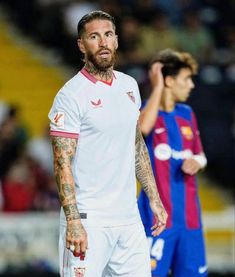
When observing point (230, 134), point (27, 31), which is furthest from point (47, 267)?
point (27, 31)

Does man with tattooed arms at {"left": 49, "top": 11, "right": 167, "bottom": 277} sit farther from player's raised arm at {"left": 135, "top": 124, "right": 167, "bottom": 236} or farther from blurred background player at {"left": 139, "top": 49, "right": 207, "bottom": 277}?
blurred background player at {"left": 139, "top": 49, "right": 207, "bottom": 277}

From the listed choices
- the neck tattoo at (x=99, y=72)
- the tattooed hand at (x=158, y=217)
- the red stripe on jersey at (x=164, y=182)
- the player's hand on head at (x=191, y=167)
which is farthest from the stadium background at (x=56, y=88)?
the neck tattoo at (x=99, y=72)

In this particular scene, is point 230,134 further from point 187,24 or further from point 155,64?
point 155,64

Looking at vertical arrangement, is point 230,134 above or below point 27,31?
below

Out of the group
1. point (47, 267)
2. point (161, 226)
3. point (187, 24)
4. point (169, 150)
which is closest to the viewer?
point (161, 226)

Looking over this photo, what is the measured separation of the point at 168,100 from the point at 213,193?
6188 millimetres

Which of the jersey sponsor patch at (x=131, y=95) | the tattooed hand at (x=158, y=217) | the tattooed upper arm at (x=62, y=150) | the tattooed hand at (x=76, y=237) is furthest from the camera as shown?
the tattooed hand at (x=158, y=217)

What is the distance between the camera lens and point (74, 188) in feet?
19.1

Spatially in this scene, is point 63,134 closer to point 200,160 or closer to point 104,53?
point 104,53

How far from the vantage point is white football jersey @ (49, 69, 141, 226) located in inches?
230

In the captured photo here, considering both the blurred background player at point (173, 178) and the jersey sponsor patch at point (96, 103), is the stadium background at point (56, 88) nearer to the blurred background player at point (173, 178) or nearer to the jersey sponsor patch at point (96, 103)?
the blurred background player at point (173, 178)

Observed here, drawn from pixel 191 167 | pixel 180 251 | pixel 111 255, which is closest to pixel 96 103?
pixel 111 255

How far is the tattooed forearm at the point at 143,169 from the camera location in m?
6.23

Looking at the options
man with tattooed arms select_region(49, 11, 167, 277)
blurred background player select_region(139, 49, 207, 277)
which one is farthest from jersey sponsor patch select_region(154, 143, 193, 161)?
man with tattooed arms select_region(49, 11, 167, 277)
